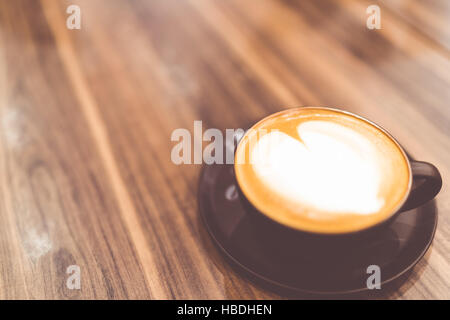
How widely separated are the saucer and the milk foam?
1.9 inches

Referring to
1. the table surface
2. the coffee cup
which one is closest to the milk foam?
the coffee cup

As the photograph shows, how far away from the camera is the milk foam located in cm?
38

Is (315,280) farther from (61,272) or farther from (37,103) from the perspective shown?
(37,103)

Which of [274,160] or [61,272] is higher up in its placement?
[274,160]

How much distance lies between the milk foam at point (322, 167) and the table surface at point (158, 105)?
0.12 meters

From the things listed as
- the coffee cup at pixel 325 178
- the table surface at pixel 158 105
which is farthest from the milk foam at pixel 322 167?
the table surface at pixel 158 105

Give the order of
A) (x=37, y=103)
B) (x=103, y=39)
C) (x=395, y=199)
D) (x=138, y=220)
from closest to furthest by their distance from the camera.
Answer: (x=395, y=199), (x=138, y=220), (x=37, y=103), (x=103, y=39)

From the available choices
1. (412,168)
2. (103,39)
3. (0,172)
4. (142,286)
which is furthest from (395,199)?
(103,39)

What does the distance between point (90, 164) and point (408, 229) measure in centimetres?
45

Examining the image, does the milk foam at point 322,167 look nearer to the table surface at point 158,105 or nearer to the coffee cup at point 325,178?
the coffee cup at point 325,178

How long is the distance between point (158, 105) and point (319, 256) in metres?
0.38

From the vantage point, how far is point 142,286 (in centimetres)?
43

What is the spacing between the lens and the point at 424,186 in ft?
1.26
